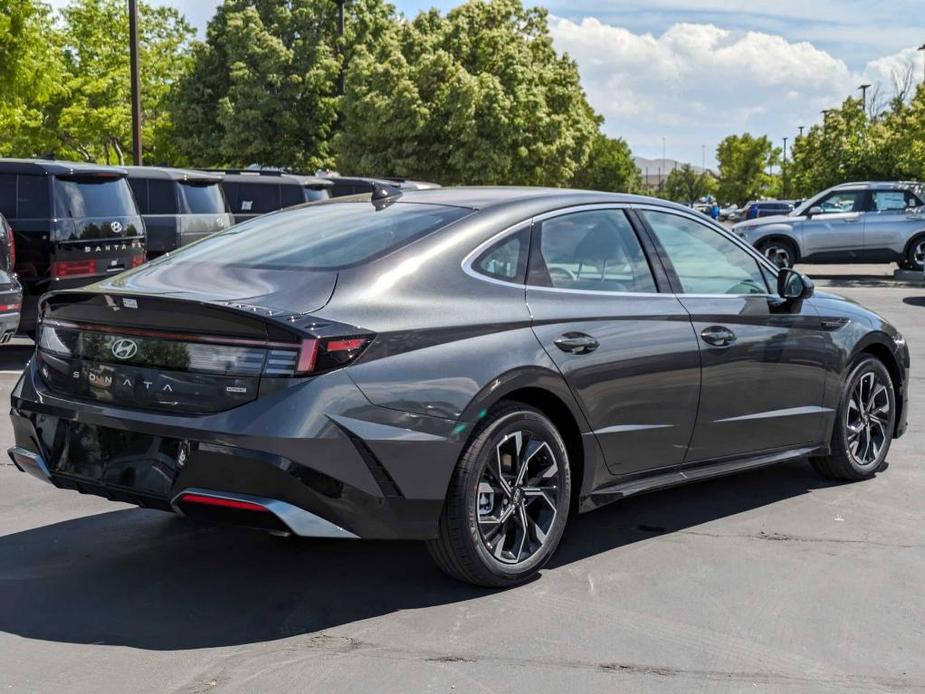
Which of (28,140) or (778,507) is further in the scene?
(28,140)

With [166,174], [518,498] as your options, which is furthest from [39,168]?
[518,498]

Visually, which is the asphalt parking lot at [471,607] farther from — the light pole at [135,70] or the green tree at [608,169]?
the green tree at [608,169]

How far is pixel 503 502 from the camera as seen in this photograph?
4.68 metres

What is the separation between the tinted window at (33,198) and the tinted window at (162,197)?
436 cm

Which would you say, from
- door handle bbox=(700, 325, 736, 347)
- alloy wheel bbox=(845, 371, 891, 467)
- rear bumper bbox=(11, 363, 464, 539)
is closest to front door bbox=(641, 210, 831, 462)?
door handle bbox=(700, 325, 736, 347)

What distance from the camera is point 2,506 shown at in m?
5.91

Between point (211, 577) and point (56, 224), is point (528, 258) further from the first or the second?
point (56, 224)

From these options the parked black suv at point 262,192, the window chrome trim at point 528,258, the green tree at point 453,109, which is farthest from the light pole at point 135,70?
the window chrome trim at point 528,258

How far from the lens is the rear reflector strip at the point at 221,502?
410 cm

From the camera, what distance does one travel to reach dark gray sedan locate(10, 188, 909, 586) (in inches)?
163

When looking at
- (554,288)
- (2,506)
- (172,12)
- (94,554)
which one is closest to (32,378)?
(94,554)

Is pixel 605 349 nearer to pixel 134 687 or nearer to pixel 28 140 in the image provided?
pixel 134 687

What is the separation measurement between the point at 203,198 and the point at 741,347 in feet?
39.6

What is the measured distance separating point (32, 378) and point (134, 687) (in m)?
1.63
